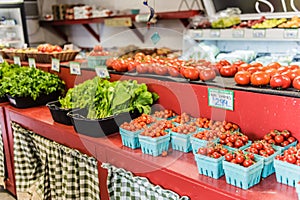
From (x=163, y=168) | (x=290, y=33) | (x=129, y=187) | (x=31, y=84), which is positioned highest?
(x=290, y=33)

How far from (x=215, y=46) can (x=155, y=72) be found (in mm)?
2221

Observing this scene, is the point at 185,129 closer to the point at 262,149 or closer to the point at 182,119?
the point at 182,119

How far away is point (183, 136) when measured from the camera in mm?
2027

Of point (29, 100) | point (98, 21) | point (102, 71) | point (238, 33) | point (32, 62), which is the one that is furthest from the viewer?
point (98, 21)

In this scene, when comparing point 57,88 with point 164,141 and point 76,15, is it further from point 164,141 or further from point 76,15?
point 76,15

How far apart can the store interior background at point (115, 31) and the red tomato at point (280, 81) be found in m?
2.41

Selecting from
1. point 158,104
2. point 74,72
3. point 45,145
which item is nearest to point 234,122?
point 158,104

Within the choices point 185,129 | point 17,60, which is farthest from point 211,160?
point 17,60

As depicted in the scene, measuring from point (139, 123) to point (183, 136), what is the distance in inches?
14.2

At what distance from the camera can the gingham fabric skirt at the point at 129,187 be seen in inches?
77.9

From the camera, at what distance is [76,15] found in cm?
676

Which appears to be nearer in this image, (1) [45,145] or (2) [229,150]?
(2) [229,150]

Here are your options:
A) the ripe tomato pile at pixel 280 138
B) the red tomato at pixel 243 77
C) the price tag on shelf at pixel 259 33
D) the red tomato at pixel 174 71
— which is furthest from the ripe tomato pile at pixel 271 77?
the price tag on shelf at pixel 259 33

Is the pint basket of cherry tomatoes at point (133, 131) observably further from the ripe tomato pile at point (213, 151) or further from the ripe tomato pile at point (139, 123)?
the ripe tomato pile at point (213, 151)
